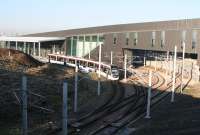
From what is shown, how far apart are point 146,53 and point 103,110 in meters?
47.8

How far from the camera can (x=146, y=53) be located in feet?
264

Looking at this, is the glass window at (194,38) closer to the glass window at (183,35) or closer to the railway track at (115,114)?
the glass window at (183,35)

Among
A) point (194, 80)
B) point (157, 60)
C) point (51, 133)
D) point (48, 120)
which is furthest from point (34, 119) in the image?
point (157, 60)

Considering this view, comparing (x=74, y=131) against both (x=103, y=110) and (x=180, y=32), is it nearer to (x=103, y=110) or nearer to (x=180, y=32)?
(x=103, y=110)

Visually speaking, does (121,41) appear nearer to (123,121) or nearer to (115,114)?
(115,114)

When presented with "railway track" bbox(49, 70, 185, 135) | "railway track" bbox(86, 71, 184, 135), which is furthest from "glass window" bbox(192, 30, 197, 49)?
"railway track" bbox(86, 71, 184, 135)

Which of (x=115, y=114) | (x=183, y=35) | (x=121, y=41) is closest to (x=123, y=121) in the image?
(x=115, y=114)

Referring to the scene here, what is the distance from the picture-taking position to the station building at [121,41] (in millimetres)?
63719

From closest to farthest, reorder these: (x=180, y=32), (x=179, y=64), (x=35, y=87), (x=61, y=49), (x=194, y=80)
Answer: (x=35, y=87), (x=194, y=80), (x=180, y=32), (x=179, y=64), (x=61, y=49)

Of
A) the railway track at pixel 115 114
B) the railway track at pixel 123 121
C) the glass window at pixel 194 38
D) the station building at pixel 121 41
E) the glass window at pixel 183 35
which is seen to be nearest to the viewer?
the railway track at pixel 123 121

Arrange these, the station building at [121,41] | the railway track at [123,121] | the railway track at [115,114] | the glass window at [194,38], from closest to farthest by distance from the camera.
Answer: the railway track at [123,121], the railway track at [115,114], the glass window at [194,38], the station building at [121,41]

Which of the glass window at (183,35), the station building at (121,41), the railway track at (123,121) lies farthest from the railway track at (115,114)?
the station building at (121,41)

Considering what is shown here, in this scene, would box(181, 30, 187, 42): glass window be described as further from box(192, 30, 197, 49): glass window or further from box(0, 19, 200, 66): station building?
box(192, 30, 197, 49): glass window

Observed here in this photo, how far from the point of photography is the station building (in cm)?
6372
